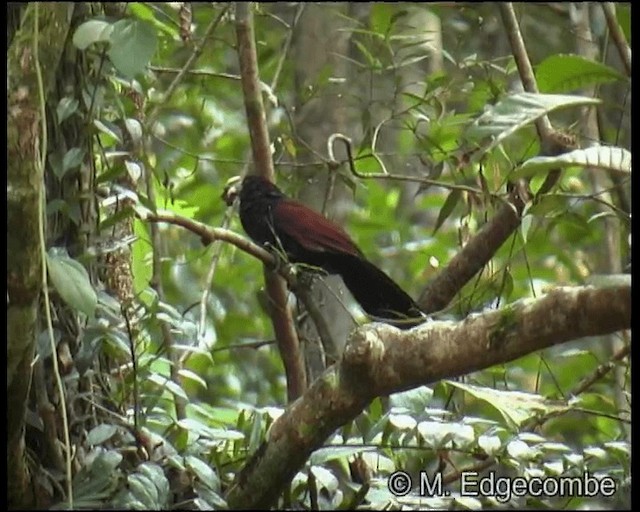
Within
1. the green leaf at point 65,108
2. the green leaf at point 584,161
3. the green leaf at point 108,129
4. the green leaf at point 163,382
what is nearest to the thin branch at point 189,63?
the green leaf at point 108,129

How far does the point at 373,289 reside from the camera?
3.16 metres

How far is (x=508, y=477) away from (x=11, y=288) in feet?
2.95

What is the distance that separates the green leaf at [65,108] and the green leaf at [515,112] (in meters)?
0.62

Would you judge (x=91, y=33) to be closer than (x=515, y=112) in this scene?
No

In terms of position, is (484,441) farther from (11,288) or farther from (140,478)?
(11,288)

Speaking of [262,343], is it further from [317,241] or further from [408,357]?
[408,357]

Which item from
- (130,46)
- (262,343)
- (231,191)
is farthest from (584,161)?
(231,191)

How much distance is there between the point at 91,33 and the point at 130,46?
0.21 ft

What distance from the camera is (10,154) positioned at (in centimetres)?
156

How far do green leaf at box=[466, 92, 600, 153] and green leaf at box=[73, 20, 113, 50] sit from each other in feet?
1.85

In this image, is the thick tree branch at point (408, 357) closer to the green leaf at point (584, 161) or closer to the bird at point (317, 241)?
the green leaf at point (584, 161)

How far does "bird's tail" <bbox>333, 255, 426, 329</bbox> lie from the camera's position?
9.98 feet

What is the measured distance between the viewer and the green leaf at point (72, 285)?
1576mm

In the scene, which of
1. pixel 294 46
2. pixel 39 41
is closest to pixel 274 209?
pixel 294 46
